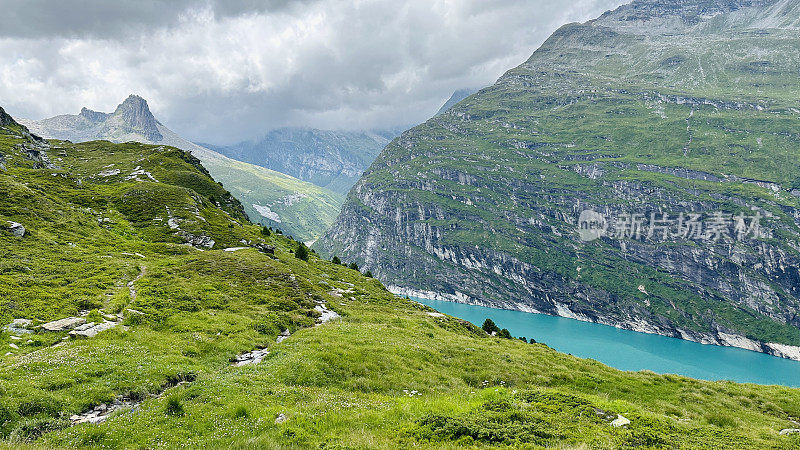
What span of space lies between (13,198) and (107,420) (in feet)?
146

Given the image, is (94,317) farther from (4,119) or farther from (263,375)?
(4,119)

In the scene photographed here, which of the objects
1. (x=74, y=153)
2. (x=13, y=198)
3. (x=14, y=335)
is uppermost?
(x=74, y=153)

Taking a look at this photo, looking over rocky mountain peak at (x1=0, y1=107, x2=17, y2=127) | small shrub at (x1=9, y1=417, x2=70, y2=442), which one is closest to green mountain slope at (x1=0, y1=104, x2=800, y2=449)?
small shrub at (x1=9, y1=417, x2=70, y2=442)

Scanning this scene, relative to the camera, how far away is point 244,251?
49812mm

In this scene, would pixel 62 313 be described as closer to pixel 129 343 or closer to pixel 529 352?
pixel 129 343

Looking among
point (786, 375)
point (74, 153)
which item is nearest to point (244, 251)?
point (74, 153)

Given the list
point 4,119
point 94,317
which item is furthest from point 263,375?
point 4,119

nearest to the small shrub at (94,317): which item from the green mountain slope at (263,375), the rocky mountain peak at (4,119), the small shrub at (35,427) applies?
the green mountain slope at (263,375)

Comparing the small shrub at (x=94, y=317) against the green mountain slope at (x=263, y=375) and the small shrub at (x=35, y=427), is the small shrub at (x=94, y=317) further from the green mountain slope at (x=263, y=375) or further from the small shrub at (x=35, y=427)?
the small shrub at (x=35, y=427)

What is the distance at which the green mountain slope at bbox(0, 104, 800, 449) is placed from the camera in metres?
12.9

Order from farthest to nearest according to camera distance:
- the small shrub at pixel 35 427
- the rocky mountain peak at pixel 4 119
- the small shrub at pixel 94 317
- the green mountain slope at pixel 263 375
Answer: the rocky mountain peak at pixel 4 119 < the small shrub at pixel 94 317 < the green mountain slope at pixel 263 375 < the small shrub at pixel 35 427

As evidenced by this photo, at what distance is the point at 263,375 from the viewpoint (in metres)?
18.5

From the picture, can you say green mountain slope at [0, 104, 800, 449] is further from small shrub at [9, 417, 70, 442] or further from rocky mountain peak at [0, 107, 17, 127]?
rocky mountain peak at [0, 107, 17, 127]

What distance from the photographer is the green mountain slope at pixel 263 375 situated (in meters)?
12.9
